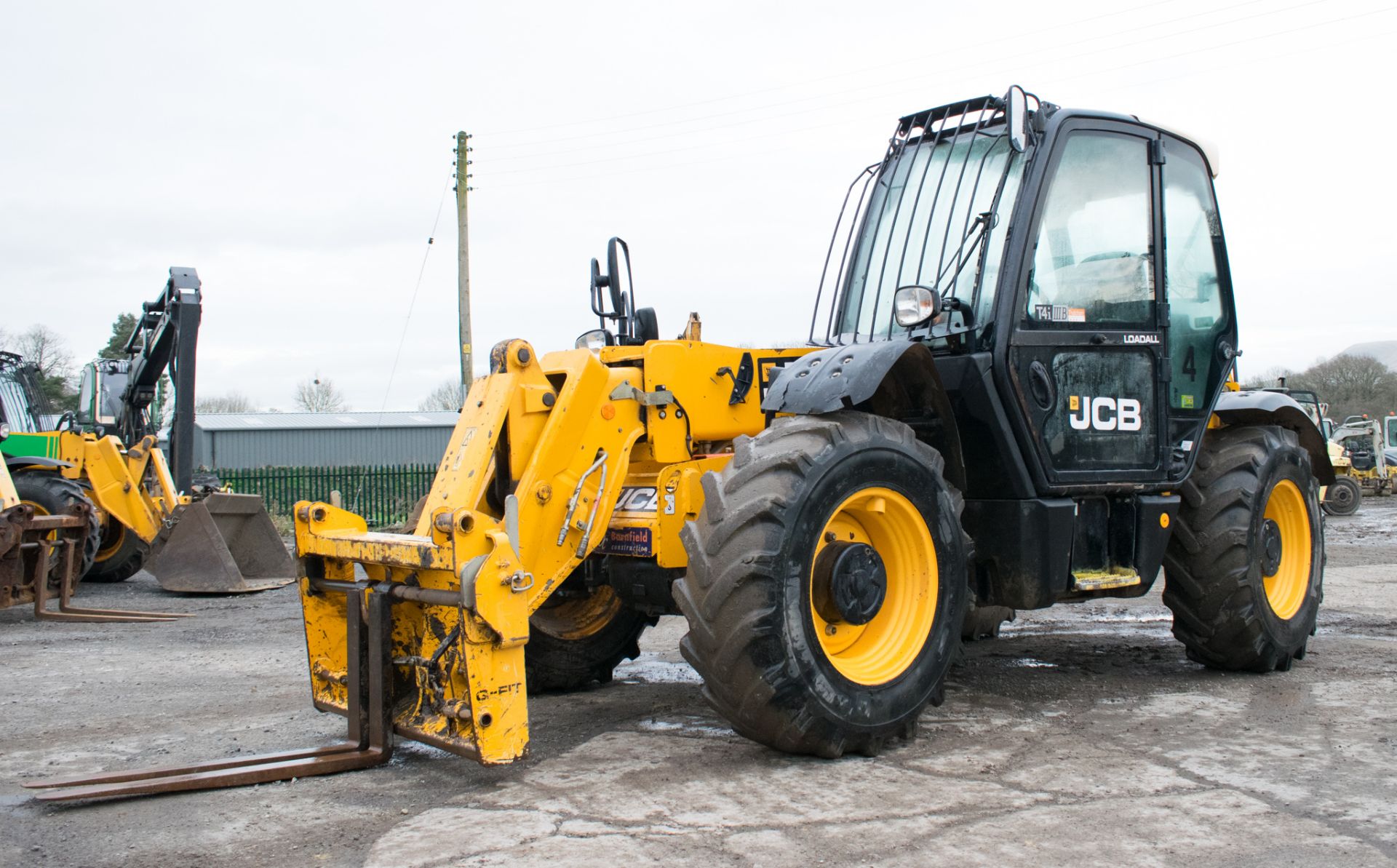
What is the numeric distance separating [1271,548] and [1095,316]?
1.79 metres

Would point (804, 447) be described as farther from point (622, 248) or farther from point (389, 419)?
point (389, 419)

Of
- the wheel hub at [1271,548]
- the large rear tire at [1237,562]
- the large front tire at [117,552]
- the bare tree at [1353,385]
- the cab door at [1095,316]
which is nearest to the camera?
the cab door at [1095,316]

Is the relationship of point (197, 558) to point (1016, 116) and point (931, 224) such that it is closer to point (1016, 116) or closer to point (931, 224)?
point (931, 224)

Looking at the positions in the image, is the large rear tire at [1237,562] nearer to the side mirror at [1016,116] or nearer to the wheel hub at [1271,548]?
the wheel hub at [1271,548]

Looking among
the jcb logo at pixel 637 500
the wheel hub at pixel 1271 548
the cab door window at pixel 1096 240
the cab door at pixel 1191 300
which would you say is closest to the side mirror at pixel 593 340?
the jcb logo at pixel 637 500

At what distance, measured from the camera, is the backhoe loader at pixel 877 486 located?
4387 mm

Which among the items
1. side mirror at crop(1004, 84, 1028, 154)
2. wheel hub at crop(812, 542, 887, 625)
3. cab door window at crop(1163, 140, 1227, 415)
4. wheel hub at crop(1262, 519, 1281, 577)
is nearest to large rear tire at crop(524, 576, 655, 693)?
wheel hub at crop(812, 542, 887, 625)

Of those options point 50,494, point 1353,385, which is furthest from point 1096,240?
point 1353,385

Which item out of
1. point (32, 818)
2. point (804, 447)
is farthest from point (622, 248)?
point (32, 818)

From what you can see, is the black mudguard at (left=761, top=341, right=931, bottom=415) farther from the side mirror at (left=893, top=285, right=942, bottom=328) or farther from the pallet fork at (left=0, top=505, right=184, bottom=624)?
the pallet fork at (left=0, top=505, right=184, bottom=624)

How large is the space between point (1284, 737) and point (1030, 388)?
1.79 m

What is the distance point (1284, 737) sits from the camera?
501 cm

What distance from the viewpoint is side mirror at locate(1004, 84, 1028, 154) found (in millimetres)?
5305

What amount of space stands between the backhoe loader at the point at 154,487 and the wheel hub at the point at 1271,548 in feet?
28.3
